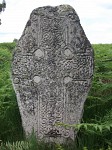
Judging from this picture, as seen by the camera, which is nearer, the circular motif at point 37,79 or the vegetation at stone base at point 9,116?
the circular motif at point 37,79

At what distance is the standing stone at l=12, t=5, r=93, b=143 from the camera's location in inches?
212

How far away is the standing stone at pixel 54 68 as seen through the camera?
5379 millimetres

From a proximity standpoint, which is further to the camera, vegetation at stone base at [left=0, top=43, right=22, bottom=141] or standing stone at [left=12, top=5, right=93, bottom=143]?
vegetation at stone base at [left=0, top=43, right=22, bottom=141]

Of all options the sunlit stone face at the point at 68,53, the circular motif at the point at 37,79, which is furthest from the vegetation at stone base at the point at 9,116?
the sunlit stone face at the point at 68,53

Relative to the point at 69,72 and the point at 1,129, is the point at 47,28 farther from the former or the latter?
the point at 1,129

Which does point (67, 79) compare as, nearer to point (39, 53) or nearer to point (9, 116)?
point (39, 53)

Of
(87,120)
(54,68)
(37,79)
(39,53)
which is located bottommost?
(87,120)

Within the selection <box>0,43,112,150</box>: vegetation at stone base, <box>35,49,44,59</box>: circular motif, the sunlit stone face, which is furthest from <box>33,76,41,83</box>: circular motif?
<box>0,43,112,150</box>: vegetation at stone base

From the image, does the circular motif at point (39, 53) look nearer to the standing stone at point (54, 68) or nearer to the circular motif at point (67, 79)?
the standing stone at point (54, 68)

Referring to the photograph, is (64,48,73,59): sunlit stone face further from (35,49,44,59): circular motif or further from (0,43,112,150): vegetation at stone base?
(0,43,112,150): vegetation at stone base

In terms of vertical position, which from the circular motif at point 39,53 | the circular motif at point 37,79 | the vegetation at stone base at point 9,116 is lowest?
the vegetation at stone base at point 9,116

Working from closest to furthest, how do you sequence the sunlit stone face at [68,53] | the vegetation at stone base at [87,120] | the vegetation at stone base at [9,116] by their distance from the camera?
the vegetation at stone base at [87,120], the sunlit stone face at [68,53], the vegetation at stone base at [9,116]

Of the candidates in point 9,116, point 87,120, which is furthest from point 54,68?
point 9,116

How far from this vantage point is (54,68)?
541 centimetres
